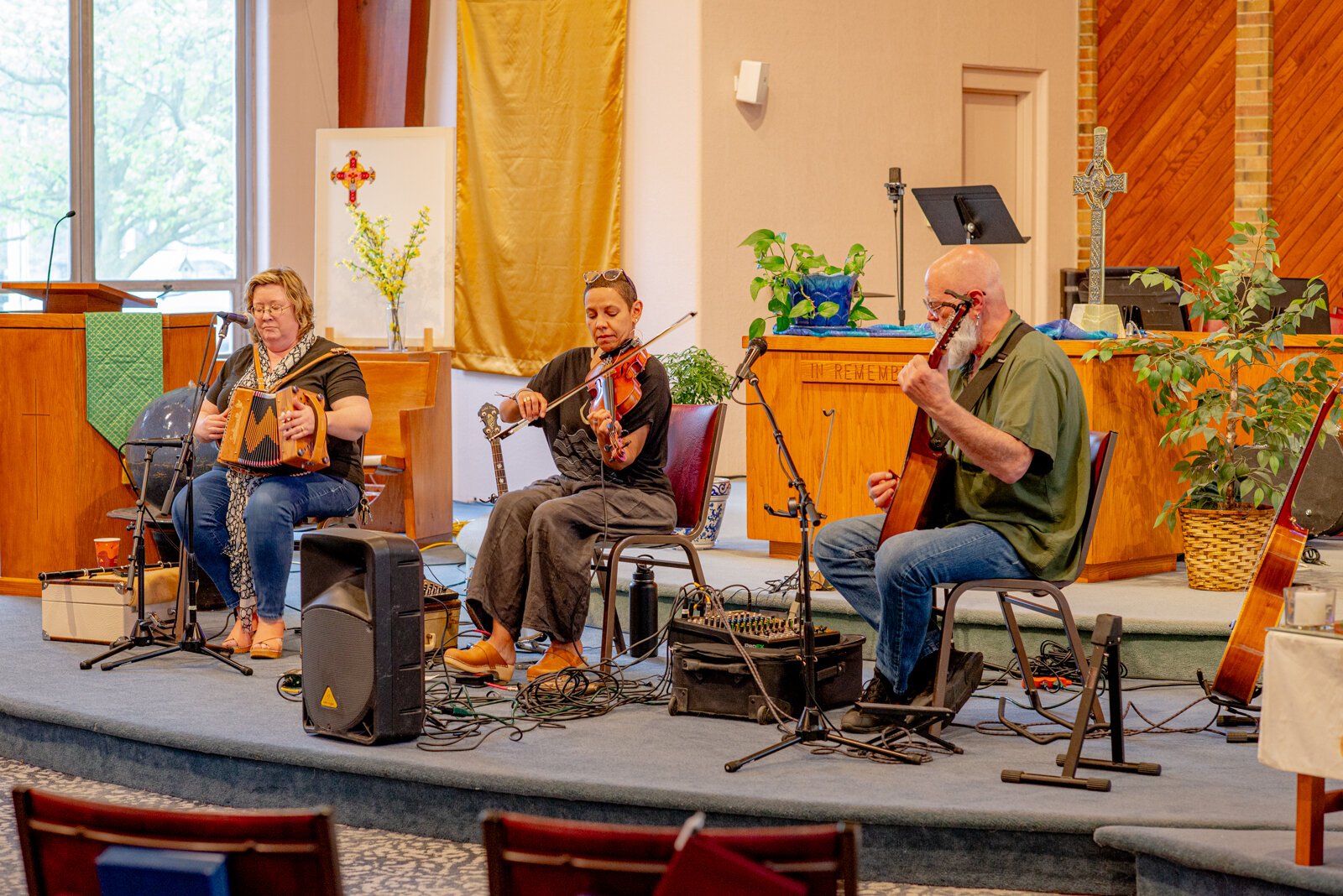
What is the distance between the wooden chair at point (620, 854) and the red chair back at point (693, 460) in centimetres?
290

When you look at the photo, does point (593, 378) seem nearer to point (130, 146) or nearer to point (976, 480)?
point (976, 480)

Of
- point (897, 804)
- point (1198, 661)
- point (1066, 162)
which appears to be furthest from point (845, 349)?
point (1066, 162)

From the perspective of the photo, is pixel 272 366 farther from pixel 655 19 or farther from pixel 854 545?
pixel 655 19

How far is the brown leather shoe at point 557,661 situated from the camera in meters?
4.21

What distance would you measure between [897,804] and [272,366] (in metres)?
2.49

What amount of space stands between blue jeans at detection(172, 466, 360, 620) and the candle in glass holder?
2870 mm

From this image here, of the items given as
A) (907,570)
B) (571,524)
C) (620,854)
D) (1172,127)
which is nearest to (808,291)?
(571,524)

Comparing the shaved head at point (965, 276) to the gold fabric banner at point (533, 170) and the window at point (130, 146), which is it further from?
the window at point (130, 146)

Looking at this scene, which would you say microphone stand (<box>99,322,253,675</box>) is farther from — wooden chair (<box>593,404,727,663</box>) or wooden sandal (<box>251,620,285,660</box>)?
wooden chair (<box>593,404,727,663</box>)

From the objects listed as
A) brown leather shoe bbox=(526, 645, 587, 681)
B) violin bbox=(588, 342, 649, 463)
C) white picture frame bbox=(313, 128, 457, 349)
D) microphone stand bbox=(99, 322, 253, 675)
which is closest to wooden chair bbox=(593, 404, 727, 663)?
brown leather shoe bbox=(526, 645, 587, 681)

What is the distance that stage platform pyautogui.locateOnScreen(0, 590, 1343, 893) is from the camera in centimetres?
298

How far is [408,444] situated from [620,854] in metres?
5.22

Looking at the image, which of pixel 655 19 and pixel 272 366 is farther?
pixel 655 19

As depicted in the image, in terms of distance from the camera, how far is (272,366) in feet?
15.1
